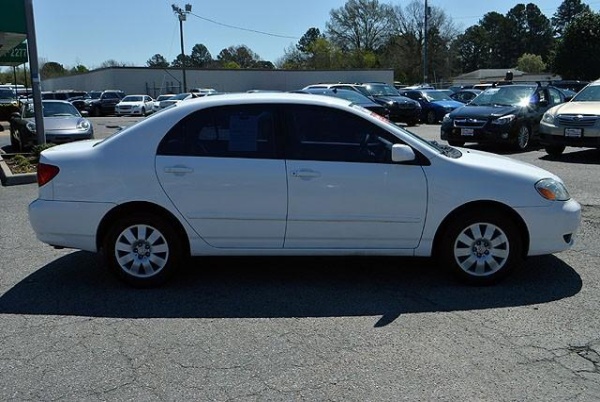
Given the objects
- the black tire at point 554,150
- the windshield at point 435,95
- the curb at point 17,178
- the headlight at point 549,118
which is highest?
the windshield at point 435,95

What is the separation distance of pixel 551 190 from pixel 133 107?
3323cm

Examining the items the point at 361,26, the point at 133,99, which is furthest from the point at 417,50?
the point at 133,99

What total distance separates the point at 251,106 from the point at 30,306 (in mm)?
2447

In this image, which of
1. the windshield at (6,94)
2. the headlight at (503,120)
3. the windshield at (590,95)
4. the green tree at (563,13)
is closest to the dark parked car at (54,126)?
the headlight at (503,120)

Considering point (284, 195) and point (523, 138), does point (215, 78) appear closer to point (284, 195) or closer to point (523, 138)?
point (523, 138)

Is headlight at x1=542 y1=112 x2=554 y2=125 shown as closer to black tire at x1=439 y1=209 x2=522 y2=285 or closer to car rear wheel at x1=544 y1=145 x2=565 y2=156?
car rear wheel at x1=544 y1=145 x2=565 y2=156

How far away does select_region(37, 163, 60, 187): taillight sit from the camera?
4676 millimetres

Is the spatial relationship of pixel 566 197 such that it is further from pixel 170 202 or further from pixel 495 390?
pixel 170 202

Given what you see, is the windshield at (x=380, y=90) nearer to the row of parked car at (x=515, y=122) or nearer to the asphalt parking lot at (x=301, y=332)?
the row of parked car at (x=515, y=122)

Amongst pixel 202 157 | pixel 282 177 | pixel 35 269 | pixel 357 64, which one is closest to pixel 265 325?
pixel 282 177

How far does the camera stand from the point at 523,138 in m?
13.5

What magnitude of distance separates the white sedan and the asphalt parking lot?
356 millimetres

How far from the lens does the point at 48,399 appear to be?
10.3 ft

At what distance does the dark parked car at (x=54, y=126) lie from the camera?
1338 centimetres
